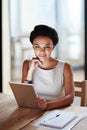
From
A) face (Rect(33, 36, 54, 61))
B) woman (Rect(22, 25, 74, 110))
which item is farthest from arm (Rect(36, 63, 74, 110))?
face (Rect(33, 36, 54, 61))

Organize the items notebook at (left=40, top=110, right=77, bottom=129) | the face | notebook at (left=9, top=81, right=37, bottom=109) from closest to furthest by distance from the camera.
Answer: notebook at (left=40, top=110, right=77, bottom=129)
notebook at (left=9, top=81, right=37, bottom=109)
the face

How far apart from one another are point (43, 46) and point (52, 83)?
0.86ft

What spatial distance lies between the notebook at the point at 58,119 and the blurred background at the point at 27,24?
236 cm

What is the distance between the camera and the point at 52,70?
5.70ft

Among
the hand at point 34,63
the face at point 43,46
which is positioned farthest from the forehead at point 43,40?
the hand at point 34,63

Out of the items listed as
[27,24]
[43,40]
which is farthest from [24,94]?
[27,24]

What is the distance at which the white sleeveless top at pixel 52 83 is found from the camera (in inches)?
67.8

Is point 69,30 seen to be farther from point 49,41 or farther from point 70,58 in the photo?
point 49,41

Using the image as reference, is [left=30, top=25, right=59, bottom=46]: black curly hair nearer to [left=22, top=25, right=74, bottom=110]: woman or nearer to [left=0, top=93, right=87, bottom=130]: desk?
[left=22, top=25, right=74, bottom=110]: woman

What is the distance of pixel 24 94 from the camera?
1.57 metres

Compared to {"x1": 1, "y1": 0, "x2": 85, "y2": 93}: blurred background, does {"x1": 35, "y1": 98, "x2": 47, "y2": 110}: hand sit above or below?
below

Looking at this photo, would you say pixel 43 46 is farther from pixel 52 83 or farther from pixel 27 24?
pixel 27 24

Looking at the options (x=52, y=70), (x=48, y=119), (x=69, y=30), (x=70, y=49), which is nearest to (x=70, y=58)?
(x=70, y=49)

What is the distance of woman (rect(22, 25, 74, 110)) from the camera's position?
1.66 m
